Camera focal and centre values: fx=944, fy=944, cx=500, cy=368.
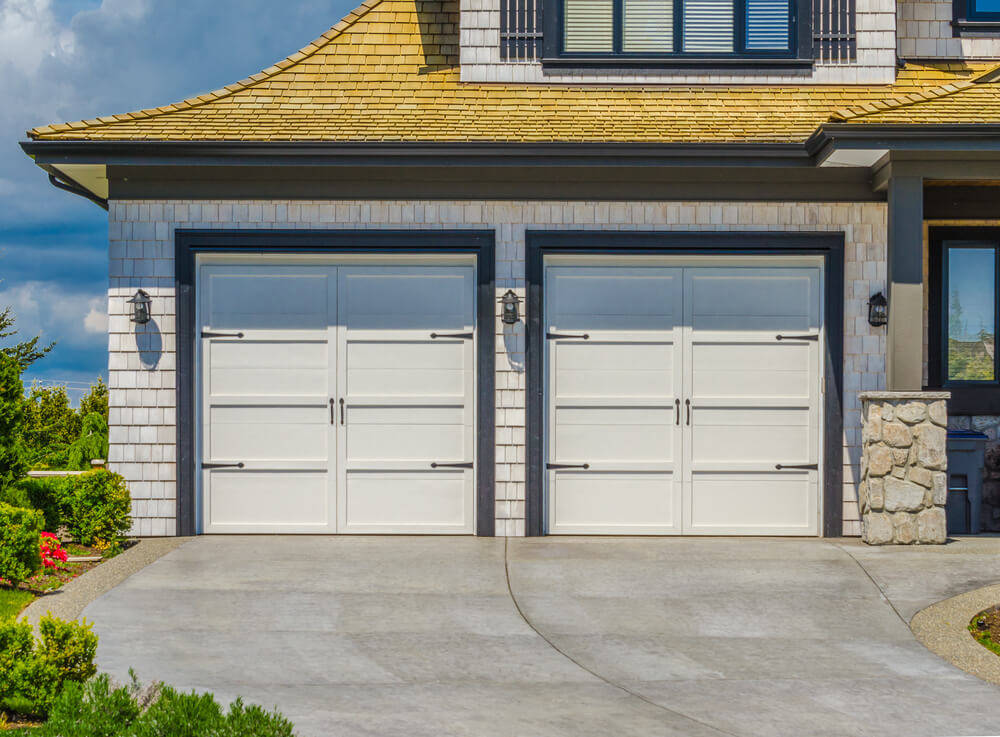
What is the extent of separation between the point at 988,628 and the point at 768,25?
6529mm

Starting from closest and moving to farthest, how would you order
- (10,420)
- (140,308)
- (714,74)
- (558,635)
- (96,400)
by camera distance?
(558,635) → (10,420) → (140,308) → (714,74) → (96,400)

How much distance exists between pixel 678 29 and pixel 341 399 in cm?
514

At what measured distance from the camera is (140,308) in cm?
848

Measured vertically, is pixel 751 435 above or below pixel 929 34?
below

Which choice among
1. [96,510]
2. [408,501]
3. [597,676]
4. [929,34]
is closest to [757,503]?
[408,501]

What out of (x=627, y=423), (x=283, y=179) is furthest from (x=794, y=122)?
(x=283, y=179)

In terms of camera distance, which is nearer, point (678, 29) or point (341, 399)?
point (341, 399)

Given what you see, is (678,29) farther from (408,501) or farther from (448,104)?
(408,501)

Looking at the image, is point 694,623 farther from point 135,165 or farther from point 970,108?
point 135,165

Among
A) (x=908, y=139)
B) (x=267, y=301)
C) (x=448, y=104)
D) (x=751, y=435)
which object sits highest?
(x=448, y=104)

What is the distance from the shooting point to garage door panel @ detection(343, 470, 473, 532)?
28.6 feet

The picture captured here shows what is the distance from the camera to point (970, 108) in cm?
798

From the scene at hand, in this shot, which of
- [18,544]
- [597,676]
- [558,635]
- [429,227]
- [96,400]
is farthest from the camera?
[96,400]

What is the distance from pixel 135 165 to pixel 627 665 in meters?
5.97
